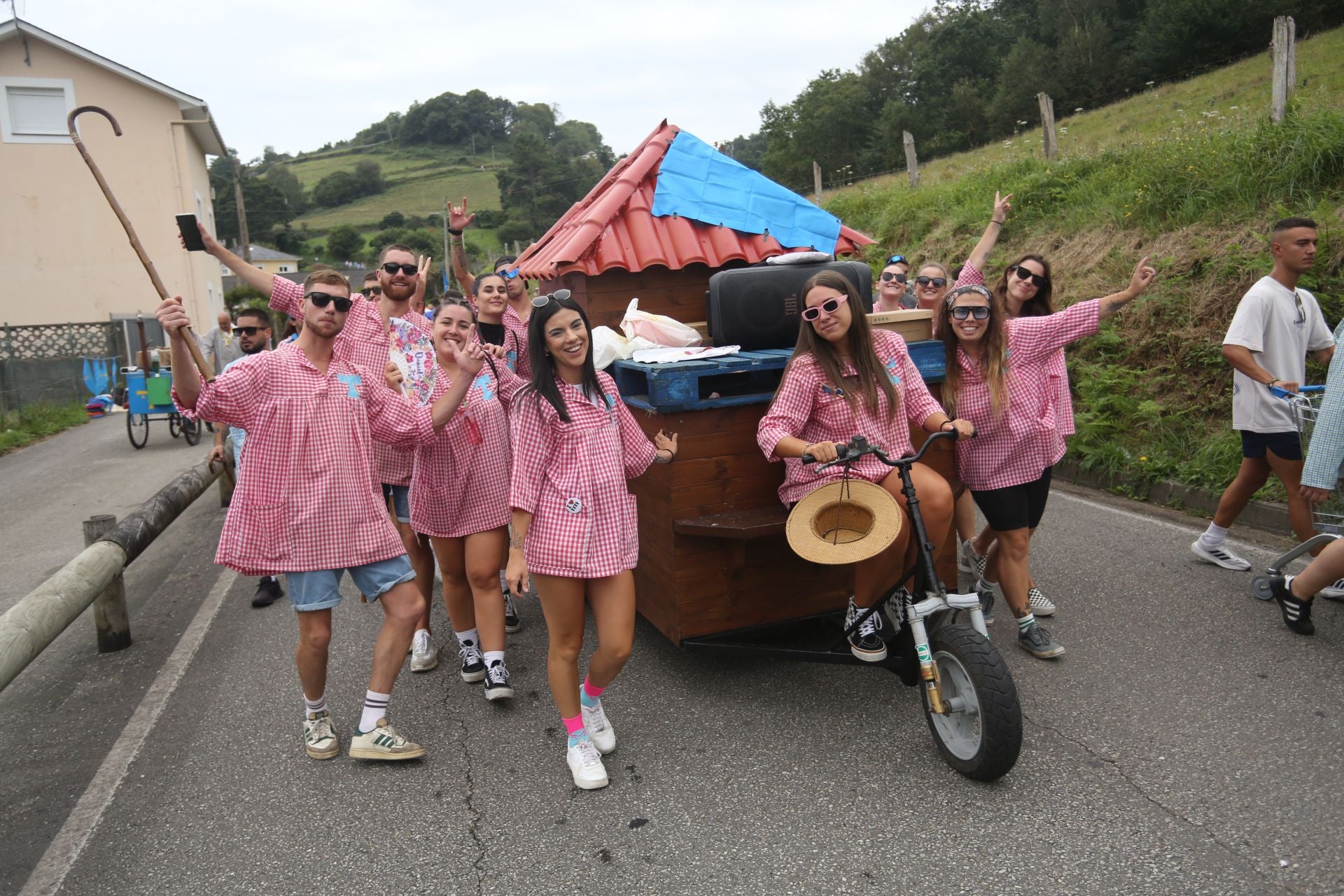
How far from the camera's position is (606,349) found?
4.57 meters

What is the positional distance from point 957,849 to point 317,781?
2483 millimetres

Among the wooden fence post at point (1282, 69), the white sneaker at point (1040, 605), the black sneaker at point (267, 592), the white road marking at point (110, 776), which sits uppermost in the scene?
the wooden fence post at point (1282, 69)

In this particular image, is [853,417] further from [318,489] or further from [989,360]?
[318,489]

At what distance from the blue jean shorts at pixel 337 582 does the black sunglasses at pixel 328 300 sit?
1.07 m

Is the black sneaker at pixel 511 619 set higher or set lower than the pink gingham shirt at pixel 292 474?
lower

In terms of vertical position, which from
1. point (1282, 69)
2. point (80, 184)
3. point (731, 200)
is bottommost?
point (731, 200)

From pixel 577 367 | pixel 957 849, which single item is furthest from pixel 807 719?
pixel 577 367

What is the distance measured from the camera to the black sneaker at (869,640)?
3715mm

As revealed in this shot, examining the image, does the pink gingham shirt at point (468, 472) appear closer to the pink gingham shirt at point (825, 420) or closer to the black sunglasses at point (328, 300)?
the black sunglasses at point (328, 300)

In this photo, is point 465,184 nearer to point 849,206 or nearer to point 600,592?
point 849,206

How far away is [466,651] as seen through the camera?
472 cm

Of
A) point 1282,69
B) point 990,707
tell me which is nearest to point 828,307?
point 990,707

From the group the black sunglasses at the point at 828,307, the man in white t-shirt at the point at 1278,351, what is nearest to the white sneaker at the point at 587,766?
the black sunglasses at the point at 828,307

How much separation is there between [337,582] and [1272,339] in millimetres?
4964
